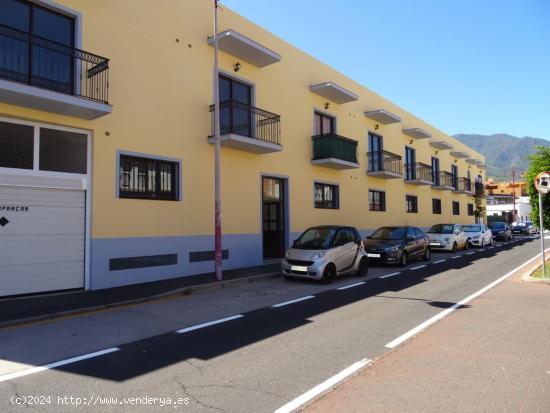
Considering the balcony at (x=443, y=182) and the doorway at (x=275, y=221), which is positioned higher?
the balcony at (x=443, y=182)

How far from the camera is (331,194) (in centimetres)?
1981

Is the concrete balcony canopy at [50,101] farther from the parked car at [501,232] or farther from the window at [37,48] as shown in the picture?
the parked car at [501,232]

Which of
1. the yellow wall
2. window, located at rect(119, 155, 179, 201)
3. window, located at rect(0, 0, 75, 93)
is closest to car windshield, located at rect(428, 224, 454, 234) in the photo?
the yellow wall

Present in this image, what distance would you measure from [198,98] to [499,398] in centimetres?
1168

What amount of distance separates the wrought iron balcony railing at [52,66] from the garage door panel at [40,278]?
4.07 meters

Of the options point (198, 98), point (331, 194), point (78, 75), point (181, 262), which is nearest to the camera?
point (78, 75)

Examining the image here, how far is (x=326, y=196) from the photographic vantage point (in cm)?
1944

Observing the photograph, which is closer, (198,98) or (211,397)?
(211,397)

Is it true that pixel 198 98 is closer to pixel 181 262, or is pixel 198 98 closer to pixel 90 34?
pixel 90 34

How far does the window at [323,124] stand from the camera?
19125 mm

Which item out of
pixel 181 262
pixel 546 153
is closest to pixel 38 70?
pixel 181 262

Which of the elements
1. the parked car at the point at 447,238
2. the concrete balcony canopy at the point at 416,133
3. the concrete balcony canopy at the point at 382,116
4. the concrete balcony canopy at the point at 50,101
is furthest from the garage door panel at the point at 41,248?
the concrete balcony canopy at the point at 416,133

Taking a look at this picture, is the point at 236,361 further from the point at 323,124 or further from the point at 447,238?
the point at 447,238

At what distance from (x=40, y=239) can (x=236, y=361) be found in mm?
6834
